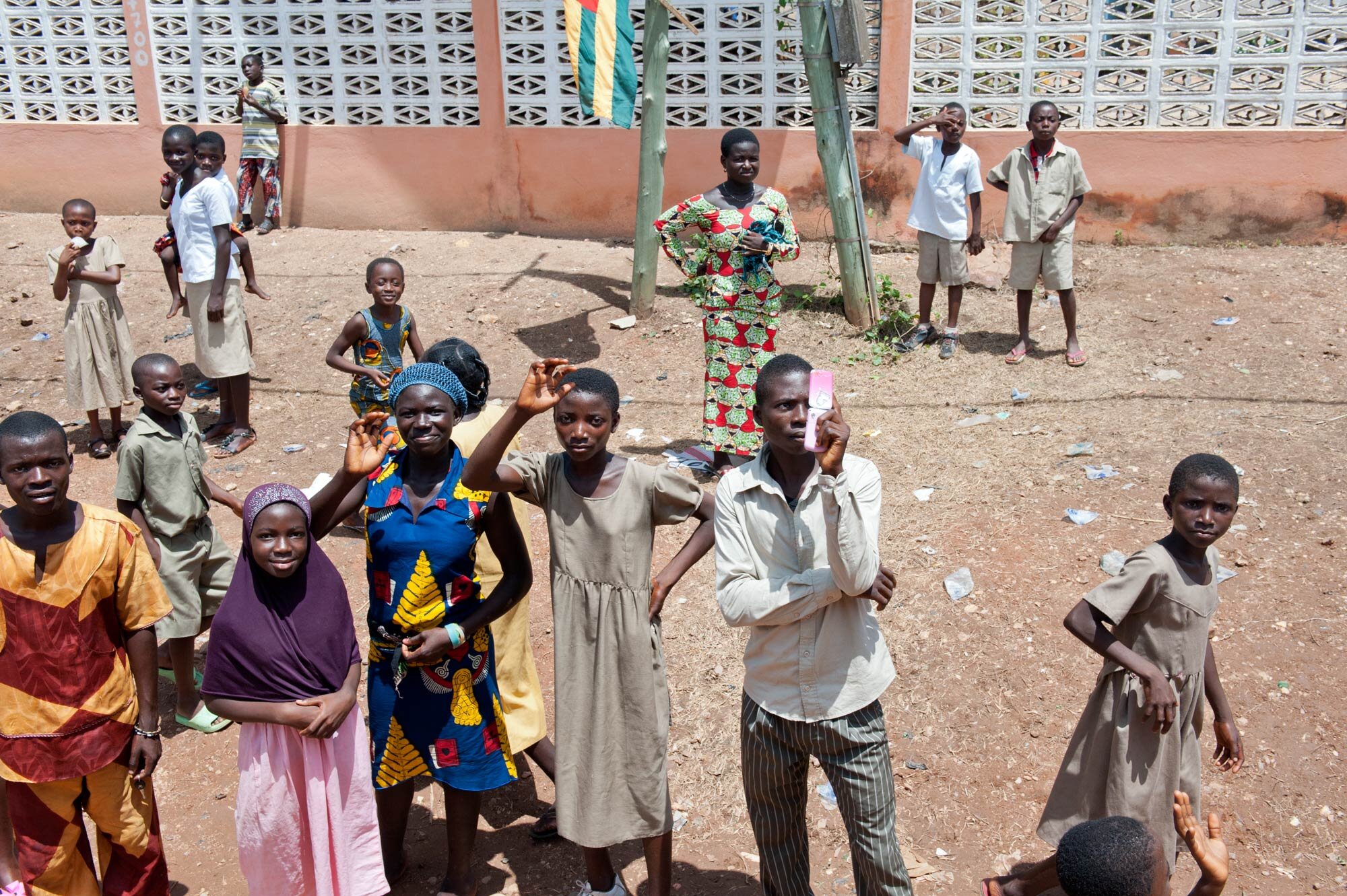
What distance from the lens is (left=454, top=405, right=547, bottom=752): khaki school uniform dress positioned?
12.5ft

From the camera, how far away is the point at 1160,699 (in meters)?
2.96

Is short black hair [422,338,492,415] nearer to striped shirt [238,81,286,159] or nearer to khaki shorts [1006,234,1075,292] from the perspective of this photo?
khaki shorts [1006,234,1075,292]

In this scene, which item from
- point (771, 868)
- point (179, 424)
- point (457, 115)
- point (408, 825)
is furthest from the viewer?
point (457, 115)

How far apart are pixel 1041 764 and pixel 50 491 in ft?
11.0

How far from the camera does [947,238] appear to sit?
761 centimetres

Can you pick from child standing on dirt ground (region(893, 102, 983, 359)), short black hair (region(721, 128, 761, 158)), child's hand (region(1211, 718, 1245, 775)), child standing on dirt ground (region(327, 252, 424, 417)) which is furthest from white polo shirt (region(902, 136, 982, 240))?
child's hand (region(1211, 718, 1245, 775))

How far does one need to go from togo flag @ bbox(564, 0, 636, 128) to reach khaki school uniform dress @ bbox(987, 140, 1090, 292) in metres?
2.48

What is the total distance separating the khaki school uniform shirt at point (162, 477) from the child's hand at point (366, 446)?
1539 mm

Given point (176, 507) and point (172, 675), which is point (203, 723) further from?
point (176, 507)

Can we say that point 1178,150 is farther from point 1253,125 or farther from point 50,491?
point 50,491

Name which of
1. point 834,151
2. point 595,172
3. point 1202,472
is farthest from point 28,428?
point 595,172

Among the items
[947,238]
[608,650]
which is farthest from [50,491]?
[947,238]

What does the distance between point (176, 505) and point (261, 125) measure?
678 centimetres

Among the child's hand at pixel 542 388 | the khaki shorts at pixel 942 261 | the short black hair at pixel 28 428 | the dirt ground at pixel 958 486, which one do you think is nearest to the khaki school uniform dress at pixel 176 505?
the dirt ground at pixel 958 486
